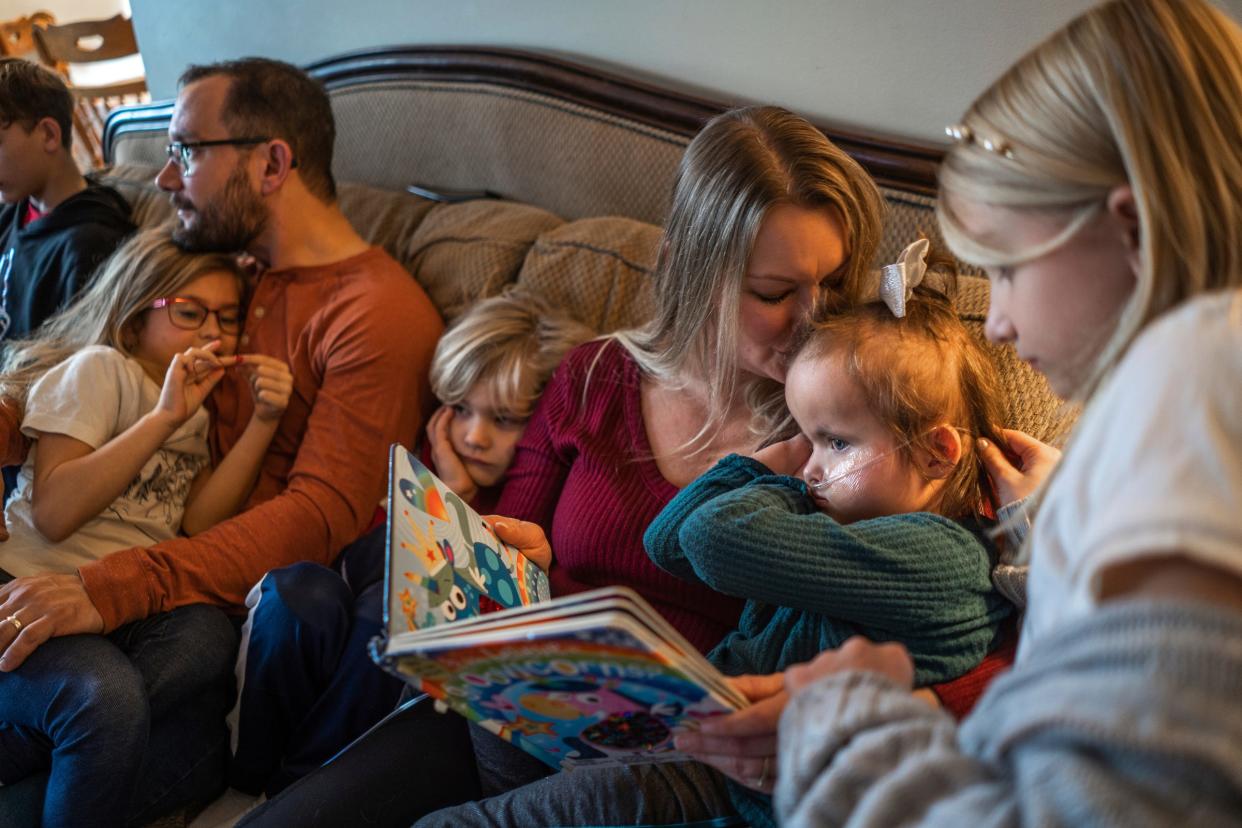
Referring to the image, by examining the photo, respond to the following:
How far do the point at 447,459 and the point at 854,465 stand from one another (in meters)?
0.81

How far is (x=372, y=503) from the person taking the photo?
6.17 ft

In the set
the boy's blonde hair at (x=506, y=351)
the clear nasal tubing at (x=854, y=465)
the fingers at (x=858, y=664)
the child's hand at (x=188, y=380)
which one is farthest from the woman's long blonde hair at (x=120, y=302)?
the fingers at (x=858, y=664)

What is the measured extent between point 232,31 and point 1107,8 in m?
3.05

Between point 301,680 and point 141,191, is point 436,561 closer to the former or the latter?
point 301,680

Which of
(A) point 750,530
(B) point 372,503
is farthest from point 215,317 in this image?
(A) point 750,530

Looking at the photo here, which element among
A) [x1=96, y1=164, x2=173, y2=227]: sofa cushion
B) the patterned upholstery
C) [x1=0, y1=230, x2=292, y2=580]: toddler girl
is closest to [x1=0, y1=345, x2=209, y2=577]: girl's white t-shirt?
[x1=0, y1=230, x2=292, y2=580]: toddler girl

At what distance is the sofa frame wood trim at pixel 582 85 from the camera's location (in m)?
1.73

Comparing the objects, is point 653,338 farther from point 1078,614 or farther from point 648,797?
point 1078,614

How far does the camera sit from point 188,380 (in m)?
1.82

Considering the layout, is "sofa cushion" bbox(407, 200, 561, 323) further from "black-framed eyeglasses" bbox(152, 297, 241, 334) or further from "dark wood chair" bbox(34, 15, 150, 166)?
"dark wood chair" bbox(34, 15, 150, 166)

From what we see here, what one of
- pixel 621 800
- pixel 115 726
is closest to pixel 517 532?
pixel 621 800

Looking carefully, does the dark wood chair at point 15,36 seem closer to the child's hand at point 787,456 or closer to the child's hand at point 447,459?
the child's hand at point 447,459

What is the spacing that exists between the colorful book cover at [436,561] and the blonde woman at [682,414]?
0.58 ft

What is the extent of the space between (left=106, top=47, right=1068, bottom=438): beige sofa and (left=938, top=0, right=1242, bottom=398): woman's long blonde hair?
66cm
